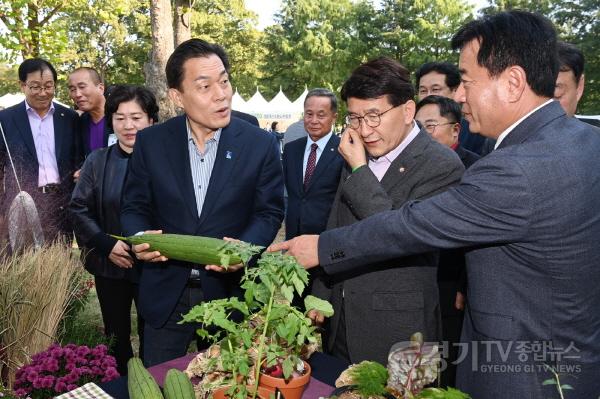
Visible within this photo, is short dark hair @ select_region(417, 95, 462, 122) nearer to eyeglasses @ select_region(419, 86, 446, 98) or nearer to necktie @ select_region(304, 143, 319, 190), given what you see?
eyeglasses @ select_region(419, 86, 446, 98)

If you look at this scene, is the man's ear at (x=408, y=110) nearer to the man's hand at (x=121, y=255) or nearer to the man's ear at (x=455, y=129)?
the man's ear at (x=455, y=129)

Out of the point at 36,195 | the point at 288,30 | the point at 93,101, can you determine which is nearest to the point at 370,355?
the point at 36,195

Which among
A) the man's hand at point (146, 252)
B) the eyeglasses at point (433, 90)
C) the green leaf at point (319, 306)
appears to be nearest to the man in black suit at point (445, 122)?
the eyeglasses at point (433, 90)

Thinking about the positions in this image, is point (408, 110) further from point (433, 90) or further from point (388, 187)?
point (433, 90)

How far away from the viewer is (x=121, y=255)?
334cm

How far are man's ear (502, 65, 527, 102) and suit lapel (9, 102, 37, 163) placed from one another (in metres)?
4.43

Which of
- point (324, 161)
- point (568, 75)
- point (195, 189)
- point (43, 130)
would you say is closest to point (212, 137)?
point (195, 189)

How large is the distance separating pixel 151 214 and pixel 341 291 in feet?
4.09

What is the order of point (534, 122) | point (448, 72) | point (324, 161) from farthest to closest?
point (324, 161), point (448, 72), point (534, 122)

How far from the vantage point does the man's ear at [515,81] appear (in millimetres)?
1730

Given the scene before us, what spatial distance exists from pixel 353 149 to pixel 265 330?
3.87ft

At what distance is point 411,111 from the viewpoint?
8.18 ft

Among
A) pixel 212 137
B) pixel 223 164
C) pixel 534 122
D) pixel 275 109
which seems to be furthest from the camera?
pixel 275 109

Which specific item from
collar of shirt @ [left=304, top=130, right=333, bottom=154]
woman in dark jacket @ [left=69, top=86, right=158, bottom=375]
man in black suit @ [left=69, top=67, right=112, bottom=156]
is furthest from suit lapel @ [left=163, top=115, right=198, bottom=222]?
collar of shirt @ [left=304, top=130, right=333, bottom=154]
